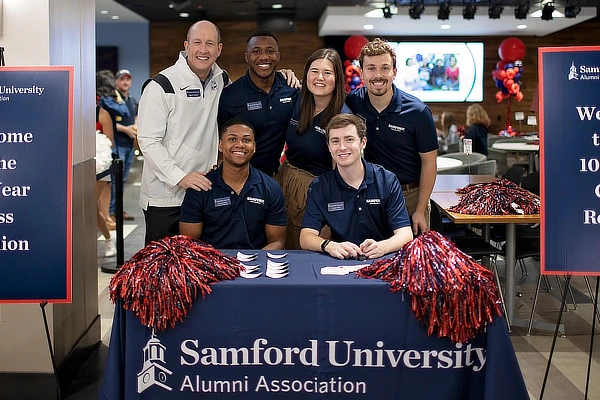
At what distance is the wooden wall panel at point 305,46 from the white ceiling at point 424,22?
0.26 metres

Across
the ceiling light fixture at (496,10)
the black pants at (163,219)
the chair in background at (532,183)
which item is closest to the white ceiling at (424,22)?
the ceiling light fixture at (496,10)

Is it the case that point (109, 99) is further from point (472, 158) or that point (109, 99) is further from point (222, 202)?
point (222, 202)

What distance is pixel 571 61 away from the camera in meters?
2.62

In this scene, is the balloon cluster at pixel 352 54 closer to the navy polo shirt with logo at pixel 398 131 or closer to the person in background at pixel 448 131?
the person in background at pixel 448 131

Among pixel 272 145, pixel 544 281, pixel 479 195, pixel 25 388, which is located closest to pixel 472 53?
pixel 544 281

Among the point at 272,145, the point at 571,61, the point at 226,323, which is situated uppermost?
the point at 571,61

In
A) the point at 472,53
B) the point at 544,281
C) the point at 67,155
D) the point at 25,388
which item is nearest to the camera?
the point at 67,155

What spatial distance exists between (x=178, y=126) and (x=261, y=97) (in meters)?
0.44

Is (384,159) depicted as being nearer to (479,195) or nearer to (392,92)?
(392,92)

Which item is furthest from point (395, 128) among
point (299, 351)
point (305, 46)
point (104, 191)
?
point (305, 46)

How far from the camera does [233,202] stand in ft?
10.7

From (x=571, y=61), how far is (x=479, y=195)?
1.86m

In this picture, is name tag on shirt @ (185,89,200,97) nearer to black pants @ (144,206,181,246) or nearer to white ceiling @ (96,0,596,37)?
black pants @ (144,206,181,246)

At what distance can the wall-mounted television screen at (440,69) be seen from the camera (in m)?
13.3
